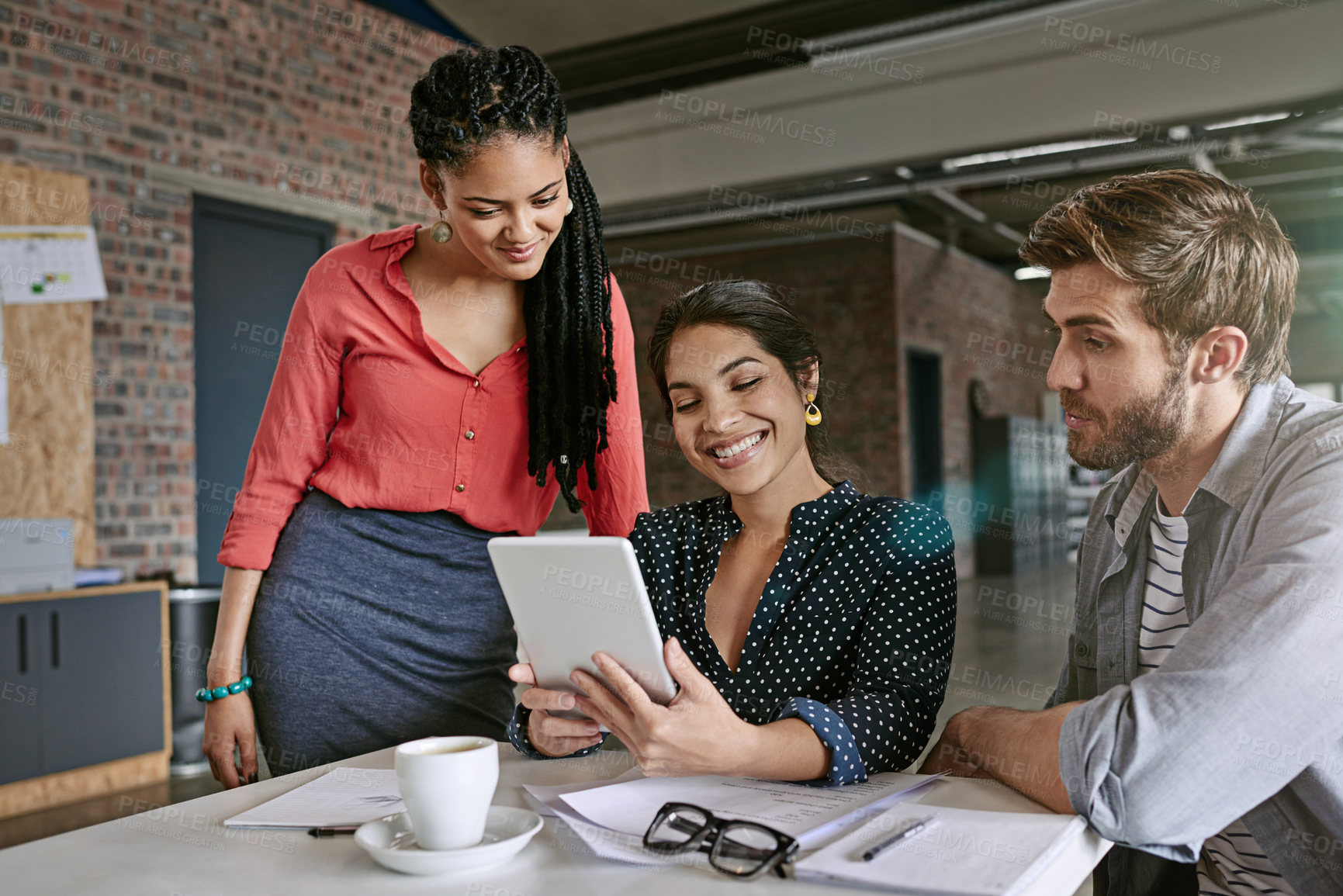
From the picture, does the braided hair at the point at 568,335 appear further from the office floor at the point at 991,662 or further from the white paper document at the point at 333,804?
the office floor at the point at 991,662

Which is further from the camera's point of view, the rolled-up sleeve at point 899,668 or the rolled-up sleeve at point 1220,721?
the rolled-up sleeve at point 899,668

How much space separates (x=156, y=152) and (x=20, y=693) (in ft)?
7.52

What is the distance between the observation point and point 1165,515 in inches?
56.6

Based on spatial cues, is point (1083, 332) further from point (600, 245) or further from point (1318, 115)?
point (1318, 115)

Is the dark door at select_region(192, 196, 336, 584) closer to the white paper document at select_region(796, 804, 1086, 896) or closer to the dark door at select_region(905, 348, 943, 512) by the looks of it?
the white paper document at select_region(796, 804, 1086, 896)

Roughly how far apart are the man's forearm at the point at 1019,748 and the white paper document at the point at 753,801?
73mm

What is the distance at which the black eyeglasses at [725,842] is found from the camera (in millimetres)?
870

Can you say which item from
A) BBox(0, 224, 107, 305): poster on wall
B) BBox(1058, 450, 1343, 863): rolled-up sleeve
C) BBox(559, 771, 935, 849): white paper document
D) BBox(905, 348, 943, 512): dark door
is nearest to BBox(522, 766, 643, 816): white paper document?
BBox(559, 771, 935, 849): white paper document

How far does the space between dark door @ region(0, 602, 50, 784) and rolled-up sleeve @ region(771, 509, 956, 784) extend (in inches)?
131

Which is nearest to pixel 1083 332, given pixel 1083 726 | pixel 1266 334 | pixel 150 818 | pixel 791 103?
pixel 1266 334

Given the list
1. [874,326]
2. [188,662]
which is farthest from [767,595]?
[874,326]

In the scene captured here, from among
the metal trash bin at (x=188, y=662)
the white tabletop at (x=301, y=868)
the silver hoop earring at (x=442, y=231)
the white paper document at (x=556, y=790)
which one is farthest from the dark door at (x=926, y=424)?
the white tabletop at (x=301, y=868)

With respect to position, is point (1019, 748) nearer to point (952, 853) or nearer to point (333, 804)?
point (952, 853)

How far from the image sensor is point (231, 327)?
486 cm
